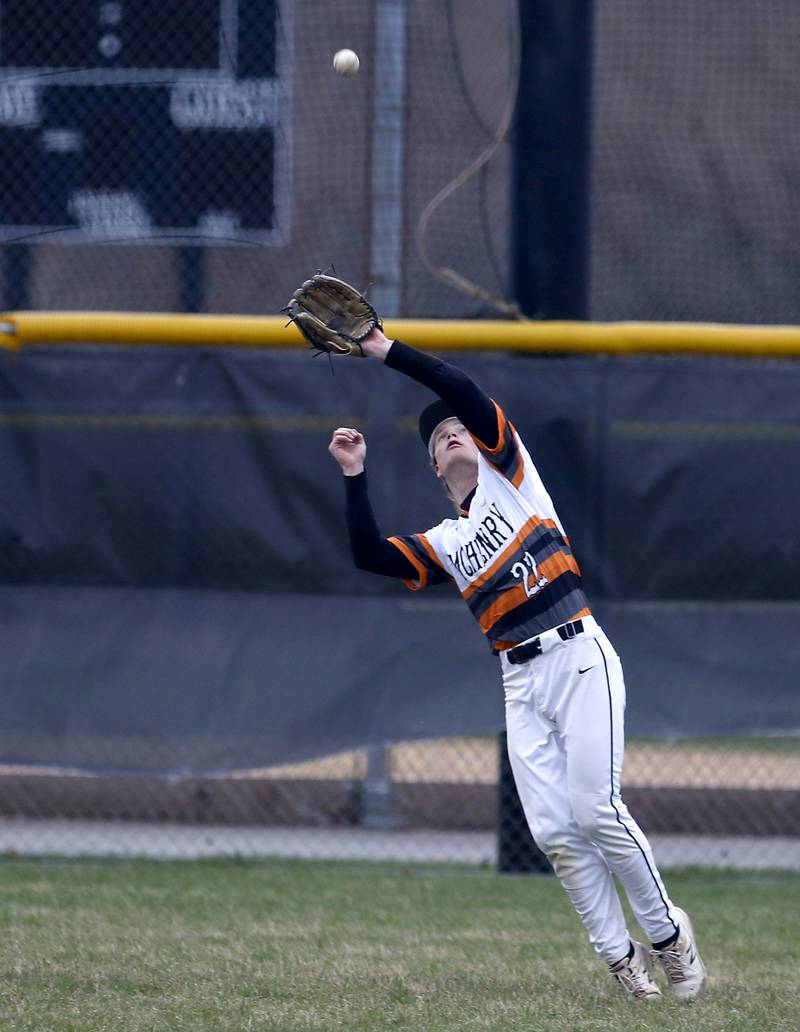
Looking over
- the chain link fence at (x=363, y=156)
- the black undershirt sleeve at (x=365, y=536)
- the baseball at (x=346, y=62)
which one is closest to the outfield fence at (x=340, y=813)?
the chain link fence at (x=363, y=156)

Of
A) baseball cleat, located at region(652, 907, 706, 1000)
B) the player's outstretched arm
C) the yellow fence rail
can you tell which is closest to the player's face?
the player's outstretched arm

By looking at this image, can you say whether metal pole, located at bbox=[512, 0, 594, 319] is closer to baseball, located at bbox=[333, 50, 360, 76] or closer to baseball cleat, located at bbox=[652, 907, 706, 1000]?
baseball, located at bbox=[333, 50, 360, 76]

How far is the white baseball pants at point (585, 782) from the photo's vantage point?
3973 millimetres

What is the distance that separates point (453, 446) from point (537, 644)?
627mm

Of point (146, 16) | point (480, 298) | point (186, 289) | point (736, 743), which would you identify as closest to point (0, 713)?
point (186, 289)

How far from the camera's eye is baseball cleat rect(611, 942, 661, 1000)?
13.0 ft

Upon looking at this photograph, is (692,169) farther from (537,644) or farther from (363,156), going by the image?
(537,644)

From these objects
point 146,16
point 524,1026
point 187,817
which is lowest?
point 187,817

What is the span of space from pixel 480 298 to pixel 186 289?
51.1 inches

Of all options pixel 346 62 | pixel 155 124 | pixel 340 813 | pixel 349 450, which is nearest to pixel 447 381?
pixel 349 450

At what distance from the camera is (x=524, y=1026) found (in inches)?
139

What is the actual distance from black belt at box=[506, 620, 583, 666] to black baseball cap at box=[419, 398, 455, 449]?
2.29 feet

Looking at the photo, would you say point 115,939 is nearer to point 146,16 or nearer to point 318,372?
point 318,372

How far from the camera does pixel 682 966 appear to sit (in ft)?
13.0
